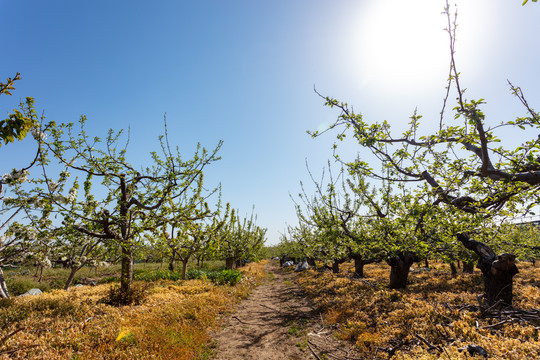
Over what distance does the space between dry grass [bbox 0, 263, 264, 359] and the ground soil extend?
2.90 feet

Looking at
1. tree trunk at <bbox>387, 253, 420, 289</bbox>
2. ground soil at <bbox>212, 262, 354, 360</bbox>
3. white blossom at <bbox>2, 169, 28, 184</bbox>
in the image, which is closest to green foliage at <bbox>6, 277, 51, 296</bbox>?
white blossom at <bbox>2, 169, 28, 184</bbox>

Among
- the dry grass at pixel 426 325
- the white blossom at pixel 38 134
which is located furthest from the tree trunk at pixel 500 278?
the white blossom at pixel 38 134

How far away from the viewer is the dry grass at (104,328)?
19.6 ft

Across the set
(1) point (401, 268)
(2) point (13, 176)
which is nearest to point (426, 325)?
(1) point (401, 268)

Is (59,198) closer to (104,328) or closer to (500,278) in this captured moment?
(104,328)

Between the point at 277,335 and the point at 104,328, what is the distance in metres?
6.02

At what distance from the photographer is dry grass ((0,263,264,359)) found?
5984mm

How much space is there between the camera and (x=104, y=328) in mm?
7301

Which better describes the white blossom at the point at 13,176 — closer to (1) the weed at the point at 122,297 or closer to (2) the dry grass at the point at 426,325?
(1) the weed at the point at 122,297

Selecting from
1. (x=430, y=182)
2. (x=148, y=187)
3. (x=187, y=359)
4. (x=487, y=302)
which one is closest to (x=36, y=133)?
(x=148, y=187)

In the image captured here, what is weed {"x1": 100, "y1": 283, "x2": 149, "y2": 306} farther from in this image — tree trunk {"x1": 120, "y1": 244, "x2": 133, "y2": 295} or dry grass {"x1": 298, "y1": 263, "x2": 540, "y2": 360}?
dry grass {"x1": 298, "y1": 263, "x2": 540, "y2": 360}

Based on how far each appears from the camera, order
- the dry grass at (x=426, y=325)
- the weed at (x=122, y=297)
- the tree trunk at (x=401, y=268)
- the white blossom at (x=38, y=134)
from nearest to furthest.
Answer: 1. the dry grass at (x=426, y=325)
2. the white blossom at (x=38, y=134)
3. the weed at (x=122, y=297)
4. the tree trunk at (x=401, y=268)

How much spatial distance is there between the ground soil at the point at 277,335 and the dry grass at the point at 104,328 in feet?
2.90

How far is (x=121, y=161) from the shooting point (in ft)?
33.6
